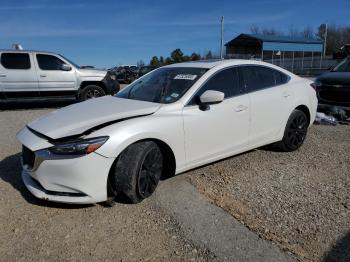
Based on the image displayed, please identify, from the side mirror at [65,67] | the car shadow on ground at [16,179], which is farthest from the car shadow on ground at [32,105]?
the car shadow on ground at [16,179]

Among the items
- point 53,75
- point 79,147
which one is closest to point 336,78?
point 79,147

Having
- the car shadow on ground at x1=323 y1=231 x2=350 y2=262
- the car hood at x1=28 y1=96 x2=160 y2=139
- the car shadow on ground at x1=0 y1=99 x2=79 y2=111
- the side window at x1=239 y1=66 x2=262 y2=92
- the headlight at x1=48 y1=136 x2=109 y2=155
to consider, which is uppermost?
the side window at x1=239 y1=66 x2=262 y2=92

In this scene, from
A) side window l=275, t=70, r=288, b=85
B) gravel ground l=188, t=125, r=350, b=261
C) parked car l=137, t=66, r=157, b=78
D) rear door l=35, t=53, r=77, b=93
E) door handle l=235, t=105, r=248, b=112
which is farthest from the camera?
parked car l=137, t=66, r=157, b=78

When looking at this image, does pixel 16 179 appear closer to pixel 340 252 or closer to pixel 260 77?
pixel 260 77

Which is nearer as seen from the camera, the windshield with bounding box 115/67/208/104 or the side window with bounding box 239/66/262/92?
the windshield with bounding box 115/67/208/104

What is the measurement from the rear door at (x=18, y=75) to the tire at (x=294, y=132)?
8.05 meters

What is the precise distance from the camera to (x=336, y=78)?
27.6 feet

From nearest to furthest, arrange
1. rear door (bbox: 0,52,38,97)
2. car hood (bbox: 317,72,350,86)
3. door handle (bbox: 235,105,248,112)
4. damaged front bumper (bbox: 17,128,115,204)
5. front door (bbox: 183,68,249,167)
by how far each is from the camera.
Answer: damaged front bumper (bbox: 17,128,115,204), front door (bbox: 183,68,249,167), door handle (bbox: 235,105,248,112), car hood (bbox: 317,72,350,86), rear door (bbox: 0,52,38,97)

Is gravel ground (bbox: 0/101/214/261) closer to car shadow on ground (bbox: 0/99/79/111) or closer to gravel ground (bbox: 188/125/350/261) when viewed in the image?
gravel ground (bbox: 188/125/350/261)

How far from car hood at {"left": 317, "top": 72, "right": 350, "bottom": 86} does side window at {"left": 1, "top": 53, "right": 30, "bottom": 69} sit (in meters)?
8.40

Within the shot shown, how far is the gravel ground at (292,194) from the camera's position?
326 cm

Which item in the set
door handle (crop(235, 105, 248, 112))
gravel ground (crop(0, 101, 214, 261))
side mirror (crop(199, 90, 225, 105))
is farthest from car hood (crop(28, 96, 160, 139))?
door handle (crop(235, 105, 248, 112))

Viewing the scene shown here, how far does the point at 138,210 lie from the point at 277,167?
2.37 meters

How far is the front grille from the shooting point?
12.3ft
